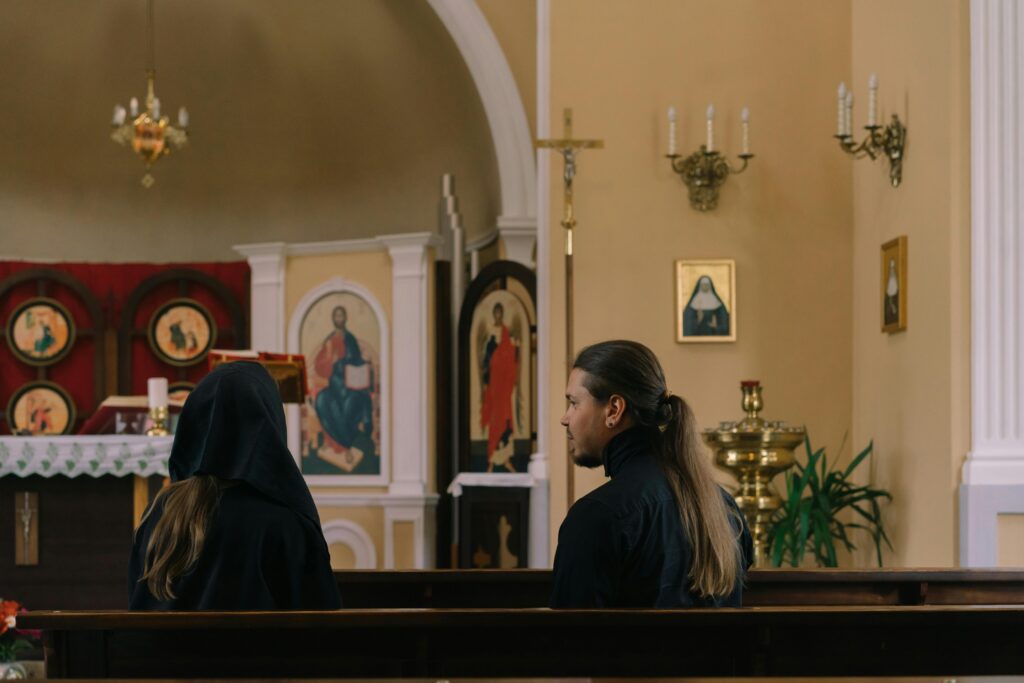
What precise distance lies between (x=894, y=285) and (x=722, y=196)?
3.90ft

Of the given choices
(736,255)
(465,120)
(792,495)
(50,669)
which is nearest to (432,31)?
(465,120)

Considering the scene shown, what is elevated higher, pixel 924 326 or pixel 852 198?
pixel 852 198

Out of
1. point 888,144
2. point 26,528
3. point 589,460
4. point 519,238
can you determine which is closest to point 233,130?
point 519,238

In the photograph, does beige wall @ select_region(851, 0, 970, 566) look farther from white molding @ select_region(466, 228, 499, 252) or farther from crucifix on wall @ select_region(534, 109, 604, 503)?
white molding @ select_region(466, 228, 499, 252)

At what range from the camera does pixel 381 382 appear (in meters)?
12.0

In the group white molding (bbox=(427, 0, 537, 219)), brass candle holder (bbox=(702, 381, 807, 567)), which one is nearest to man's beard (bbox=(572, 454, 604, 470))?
brass candle holder (bbox=(702, 381, 807, 567))

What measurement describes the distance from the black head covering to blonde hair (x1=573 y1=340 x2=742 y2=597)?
0.78 metres

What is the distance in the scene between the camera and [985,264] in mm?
6520

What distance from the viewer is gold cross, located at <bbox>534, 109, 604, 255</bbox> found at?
7660mm

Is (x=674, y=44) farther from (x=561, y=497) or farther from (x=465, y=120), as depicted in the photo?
(x=465, y=120)

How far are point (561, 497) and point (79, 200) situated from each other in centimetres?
750

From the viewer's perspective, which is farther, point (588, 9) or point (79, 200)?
point (79, 200)

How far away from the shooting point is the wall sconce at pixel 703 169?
798 centimetres

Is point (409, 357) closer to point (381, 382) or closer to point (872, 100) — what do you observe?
point (381, 382)
